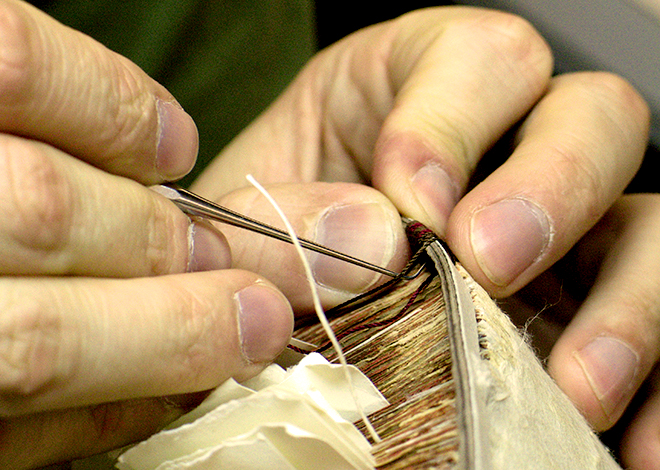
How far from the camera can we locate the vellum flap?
37 centimetres

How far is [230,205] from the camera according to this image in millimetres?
679

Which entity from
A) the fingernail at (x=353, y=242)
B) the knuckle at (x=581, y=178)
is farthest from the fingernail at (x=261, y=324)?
the knuckle at (x=581, y=178)

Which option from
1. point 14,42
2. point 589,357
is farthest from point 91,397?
point 589,357

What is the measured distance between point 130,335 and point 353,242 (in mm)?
286

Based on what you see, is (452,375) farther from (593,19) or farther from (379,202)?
(593,19)

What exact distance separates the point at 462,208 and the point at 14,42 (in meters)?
0.45

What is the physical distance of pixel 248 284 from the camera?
1.70ft

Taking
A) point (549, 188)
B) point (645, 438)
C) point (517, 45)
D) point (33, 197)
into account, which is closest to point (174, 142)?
point (33, 197)

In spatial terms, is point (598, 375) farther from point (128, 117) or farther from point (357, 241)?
point (128, 117)

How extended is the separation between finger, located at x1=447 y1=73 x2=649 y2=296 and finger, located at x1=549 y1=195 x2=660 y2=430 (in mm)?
97

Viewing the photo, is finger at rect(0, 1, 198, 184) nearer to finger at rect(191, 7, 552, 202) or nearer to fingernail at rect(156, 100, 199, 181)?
fingernail at rect(156, 100, 199, 181)

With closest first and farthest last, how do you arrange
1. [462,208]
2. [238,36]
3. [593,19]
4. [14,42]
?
[14,42] → [462,208] → [593,19] → [238,36]

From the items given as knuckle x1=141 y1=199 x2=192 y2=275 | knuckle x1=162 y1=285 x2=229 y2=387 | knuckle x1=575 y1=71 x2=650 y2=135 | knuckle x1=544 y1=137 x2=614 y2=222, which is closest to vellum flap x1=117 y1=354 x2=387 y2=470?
knuckle x1=162 y1=285 x2=229 y2=387

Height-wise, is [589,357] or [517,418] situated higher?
[517,418]
